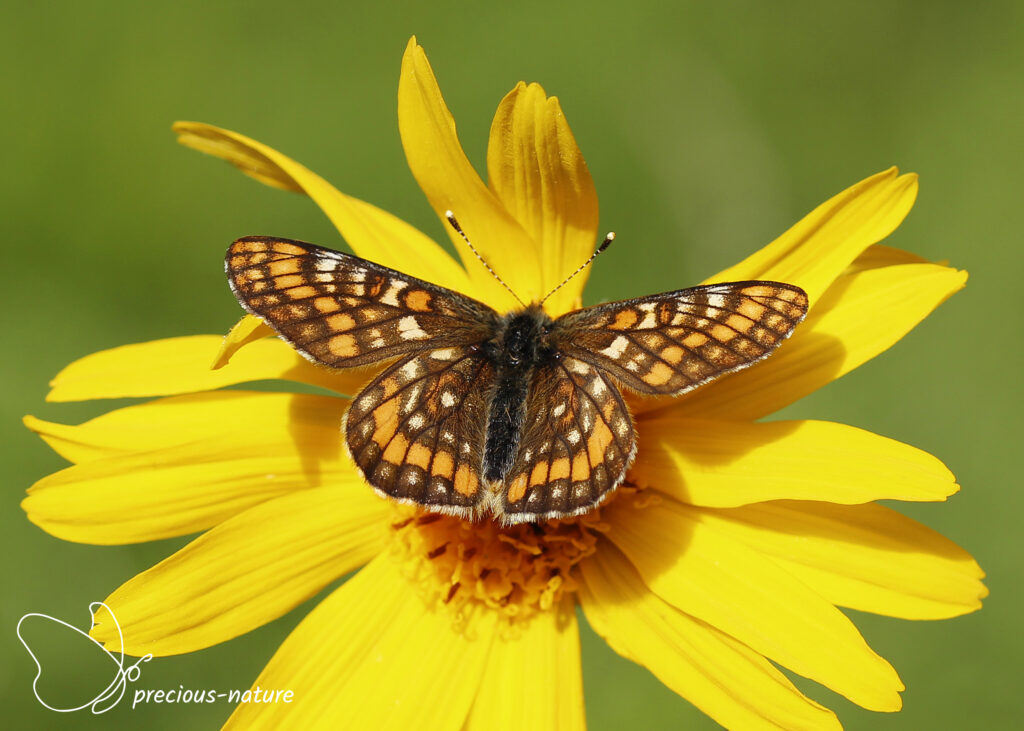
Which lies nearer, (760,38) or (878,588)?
(878,588)

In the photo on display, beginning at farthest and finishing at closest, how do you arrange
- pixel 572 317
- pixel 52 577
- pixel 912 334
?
pixel 912 334
pixel 52 577
pixel 572 317

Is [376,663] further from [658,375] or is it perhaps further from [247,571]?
[658,375]

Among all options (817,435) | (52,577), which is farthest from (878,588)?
(52,577)

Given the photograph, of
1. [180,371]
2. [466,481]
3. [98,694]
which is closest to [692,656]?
[466,481]

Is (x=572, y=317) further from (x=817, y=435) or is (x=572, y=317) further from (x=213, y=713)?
(x=213, y=713)

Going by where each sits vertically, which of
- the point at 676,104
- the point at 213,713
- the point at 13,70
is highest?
the point at 13,70

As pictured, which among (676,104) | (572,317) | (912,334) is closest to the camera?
(572,317)

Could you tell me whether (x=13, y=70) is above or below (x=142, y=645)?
above
